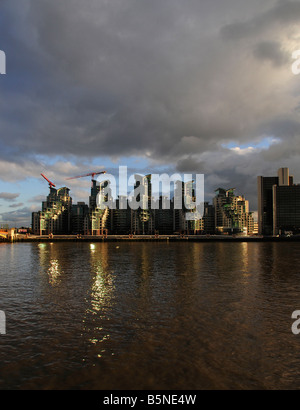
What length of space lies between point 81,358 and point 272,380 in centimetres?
965

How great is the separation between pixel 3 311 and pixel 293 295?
28781 millimetres

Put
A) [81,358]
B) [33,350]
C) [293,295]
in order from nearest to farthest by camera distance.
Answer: [81,358], [33,350], [293,295]

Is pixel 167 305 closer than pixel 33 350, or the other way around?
pixel 33 350

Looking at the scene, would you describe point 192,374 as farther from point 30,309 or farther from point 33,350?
point 30,309

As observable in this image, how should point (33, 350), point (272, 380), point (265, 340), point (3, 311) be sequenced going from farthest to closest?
point (3, 311)
point (265, 340)
point (33, 350)
point (272, 380)

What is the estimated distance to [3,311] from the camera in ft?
70.9

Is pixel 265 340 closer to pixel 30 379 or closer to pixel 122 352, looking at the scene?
pixel 122 352

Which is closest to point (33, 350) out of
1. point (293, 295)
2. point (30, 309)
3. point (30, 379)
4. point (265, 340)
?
point (30, 379)

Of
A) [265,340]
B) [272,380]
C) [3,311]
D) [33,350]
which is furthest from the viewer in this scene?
[3,311]

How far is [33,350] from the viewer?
14547 mm

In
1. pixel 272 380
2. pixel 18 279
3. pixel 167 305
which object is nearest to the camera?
pixel 272 380
